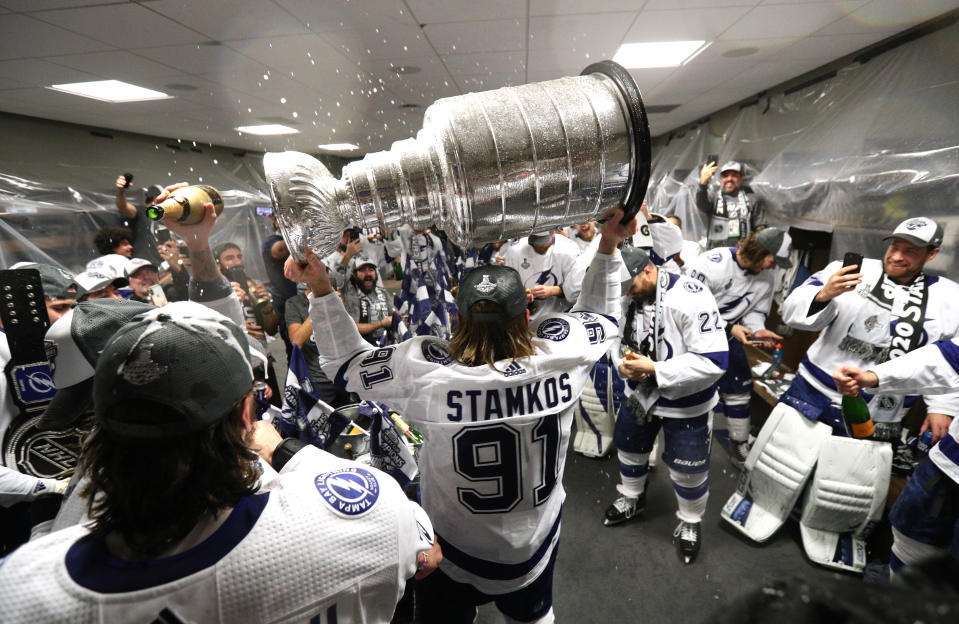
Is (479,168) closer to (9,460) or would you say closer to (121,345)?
(121,345)

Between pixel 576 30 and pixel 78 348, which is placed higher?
pixel 576 30

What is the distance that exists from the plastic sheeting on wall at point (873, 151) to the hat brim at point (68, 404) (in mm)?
4835

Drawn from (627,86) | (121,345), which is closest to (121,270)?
(121,345)

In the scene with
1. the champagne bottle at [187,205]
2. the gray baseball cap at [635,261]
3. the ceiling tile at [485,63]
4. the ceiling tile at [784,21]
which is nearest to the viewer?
the champagne bottle at [187,205]

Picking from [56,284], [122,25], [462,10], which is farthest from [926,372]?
[122,25]

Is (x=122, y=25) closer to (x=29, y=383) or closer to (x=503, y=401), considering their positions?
(x=29, y=383)

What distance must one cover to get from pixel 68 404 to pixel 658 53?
18.4ft

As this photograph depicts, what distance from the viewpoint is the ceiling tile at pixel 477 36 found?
3676mm

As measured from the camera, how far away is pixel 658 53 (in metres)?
4.71

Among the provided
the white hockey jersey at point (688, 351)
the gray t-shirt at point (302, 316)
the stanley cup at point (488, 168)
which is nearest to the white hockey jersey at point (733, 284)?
the white hockey jersey at point (688, 351)

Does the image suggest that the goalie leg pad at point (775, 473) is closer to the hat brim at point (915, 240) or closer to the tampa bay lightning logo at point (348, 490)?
the hat brim at point (915, 240)

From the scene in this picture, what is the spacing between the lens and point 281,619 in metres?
0.76

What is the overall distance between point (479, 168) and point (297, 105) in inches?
269

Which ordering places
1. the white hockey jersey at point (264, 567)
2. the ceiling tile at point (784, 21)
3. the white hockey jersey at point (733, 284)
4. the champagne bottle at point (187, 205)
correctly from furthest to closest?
the white hockey jersey at point (733, 284) < the ceiling tile at point (784, 21) < the champagne bottle at point (187, 205) < the white hockey jersey at point (264, 567)
